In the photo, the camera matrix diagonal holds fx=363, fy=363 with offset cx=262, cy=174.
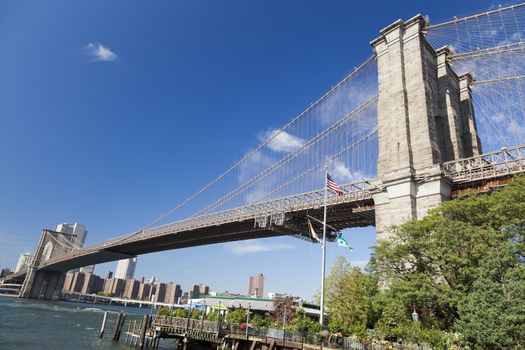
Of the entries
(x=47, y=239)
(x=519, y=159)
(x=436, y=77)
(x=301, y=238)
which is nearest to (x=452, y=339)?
(x=519, y=159)

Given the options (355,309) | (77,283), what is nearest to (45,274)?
(77,283)

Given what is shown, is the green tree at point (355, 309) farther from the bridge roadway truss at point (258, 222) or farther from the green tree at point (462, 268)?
the bridge roadway truss at point (258, 222)

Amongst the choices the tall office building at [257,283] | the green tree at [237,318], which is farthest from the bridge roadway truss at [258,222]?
the tall office building at [257,283]

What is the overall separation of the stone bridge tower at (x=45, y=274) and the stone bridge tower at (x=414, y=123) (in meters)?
118

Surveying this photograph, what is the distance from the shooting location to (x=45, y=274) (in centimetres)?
11644

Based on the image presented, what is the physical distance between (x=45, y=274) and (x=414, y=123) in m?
125

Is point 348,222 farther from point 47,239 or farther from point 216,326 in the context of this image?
point 47,239

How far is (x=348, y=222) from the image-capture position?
41656 mm

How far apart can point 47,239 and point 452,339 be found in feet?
465

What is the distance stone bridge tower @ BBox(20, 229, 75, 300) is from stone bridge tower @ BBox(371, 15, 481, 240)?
11754cm

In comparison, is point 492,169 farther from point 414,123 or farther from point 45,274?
point 45,274

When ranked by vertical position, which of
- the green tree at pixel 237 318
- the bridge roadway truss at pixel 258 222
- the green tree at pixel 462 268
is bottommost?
the green tree at pixel 237 318

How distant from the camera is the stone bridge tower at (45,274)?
11188 cm

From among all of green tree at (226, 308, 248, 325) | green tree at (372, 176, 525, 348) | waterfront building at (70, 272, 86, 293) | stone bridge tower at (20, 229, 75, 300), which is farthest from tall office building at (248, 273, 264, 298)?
green tree at (372, 176, 525, 348)
